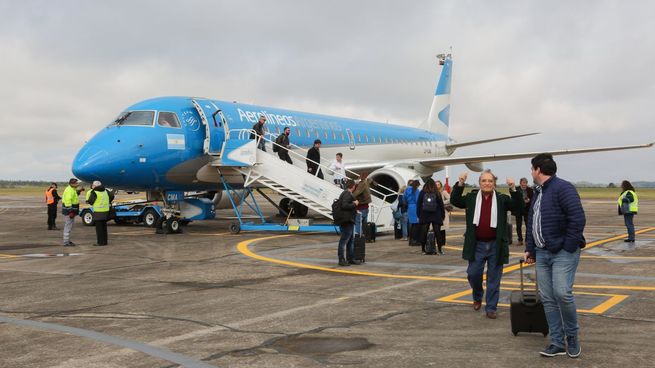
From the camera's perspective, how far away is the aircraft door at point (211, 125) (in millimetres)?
18672

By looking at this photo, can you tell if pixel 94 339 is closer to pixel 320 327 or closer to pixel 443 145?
pixel 320 327

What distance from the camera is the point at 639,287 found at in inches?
344

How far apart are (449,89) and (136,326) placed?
113 ft

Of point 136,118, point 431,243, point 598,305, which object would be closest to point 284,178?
point 136,118

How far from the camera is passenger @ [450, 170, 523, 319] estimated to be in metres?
7.22

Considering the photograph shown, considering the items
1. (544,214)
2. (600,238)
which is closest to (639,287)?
(544,214)

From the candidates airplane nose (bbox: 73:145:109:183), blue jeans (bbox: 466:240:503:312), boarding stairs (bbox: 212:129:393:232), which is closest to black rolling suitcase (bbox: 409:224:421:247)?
boarding stairs (bbox: 212:129:393:232)

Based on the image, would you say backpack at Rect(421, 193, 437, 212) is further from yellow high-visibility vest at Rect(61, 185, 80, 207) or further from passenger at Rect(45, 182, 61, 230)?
passenger at Rect(45, 182, 61, 230)

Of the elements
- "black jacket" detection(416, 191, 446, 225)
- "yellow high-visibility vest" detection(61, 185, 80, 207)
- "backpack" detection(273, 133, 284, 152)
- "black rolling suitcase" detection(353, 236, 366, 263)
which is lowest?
"black rolling suitcase" detection(353, 236, 366, 263)

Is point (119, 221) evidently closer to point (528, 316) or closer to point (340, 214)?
point (340, 214)

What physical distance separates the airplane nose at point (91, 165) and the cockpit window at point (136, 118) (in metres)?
1.38

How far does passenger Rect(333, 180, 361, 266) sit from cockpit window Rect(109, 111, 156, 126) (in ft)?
28.0

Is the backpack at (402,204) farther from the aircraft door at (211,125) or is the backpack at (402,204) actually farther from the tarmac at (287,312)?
the aircraft door at (211,125)

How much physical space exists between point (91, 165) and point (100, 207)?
6.13 feet
